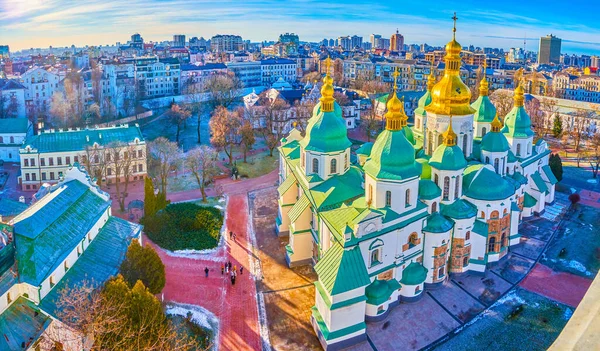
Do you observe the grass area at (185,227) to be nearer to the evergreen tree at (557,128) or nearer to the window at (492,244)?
the window at (492,244)

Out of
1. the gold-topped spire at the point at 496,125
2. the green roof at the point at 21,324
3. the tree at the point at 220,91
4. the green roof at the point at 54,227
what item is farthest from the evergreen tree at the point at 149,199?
the tree at the point at 220,91

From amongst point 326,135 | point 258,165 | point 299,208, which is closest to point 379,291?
point 299,208

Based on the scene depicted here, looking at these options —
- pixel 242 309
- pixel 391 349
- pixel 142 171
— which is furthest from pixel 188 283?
pixel 142 171

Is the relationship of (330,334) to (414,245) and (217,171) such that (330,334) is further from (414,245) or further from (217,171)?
(217,171)

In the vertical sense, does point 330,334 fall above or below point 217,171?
below

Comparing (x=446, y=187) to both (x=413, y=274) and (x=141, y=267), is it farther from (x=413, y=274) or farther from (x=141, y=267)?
(x=141, y=267)

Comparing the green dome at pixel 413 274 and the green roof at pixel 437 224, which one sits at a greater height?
the green roof at pixel 437 224
